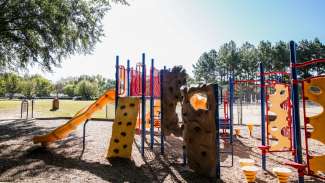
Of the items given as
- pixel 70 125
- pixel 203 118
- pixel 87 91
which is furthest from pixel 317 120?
pixel 87 91

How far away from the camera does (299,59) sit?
62.9 metres

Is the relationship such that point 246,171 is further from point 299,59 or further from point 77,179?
point 299,59

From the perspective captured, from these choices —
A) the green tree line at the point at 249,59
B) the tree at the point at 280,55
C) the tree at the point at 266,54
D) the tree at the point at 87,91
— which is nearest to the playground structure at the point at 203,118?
the green tree line at the point at 249,59

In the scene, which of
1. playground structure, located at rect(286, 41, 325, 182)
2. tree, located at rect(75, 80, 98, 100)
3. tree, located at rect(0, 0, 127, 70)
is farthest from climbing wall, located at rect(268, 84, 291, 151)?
tree, located at rect(75, 80, 98, 100)

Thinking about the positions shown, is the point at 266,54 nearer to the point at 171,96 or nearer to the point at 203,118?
the point at 171,96

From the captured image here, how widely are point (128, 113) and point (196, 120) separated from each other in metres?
2.61

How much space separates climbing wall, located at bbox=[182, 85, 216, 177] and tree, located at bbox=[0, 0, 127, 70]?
9.89m

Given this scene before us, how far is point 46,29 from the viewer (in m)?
13.9

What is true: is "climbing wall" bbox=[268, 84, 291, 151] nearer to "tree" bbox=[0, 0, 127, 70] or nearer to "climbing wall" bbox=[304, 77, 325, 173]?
"climbing wall" bbox=[304, 77, 325, 173]

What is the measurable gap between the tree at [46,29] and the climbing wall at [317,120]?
11835 mm

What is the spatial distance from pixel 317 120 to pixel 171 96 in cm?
795

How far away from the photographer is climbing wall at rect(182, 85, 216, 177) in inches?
235

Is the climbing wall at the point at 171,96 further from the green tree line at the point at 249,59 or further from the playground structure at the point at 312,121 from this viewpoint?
the green tree line at the point at 249,59

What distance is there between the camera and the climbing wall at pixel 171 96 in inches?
482
